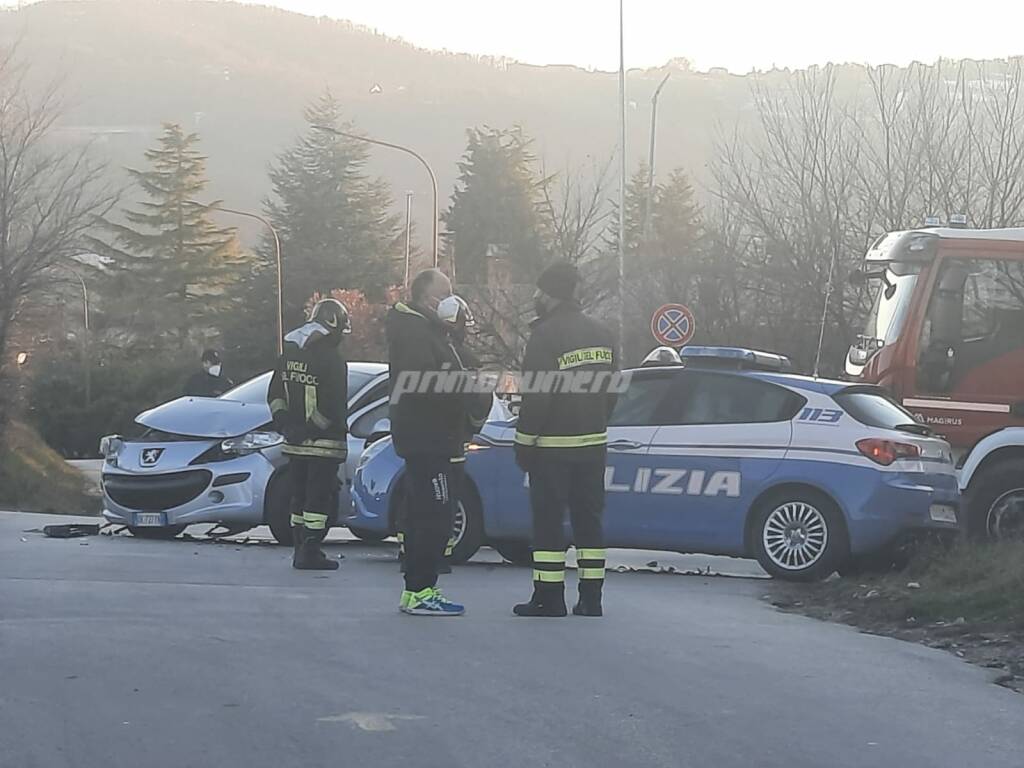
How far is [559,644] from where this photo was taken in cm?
720

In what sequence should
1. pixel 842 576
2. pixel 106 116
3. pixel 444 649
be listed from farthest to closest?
pixel 106 116 → pixel 842 576 → pixel 444 649

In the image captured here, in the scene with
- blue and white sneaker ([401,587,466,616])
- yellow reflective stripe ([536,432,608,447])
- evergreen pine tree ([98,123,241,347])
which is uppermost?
evergreen pine tree ([98,123,241,347])

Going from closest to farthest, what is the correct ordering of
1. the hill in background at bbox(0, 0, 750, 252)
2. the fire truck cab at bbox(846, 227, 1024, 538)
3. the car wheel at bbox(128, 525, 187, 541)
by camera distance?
the car wheel at bbox(128, 525, 187, 541) → the fire truck cab at bbox(846, 227, 1024, 538) → the hill in background at bbox(0, 0, 750, 252)

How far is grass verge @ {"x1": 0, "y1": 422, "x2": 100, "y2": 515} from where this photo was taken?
79.4 feet

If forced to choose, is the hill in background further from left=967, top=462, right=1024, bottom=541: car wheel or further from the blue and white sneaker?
the blue and white sneaker

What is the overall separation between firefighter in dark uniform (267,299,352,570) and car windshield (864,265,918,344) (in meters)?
6.28

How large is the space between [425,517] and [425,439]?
390 millimetres

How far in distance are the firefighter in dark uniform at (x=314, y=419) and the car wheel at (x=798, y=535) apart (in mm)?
2945

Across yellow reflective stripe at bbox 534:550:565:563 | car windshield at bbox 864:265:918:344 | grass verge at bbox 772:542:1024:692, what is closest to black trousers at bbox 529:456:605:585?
yellow reflective stripe at bbox 534:550:565:563

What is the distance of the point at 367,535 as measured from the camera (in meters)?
13.2

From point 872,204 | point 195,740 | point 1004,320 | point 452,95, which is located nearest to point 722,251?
point 872,204

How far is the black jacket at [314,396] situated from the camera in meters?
10.5

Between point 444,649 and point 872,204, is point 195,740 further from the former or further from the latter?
point 872,204

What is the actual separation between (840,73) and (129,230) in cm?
4983
